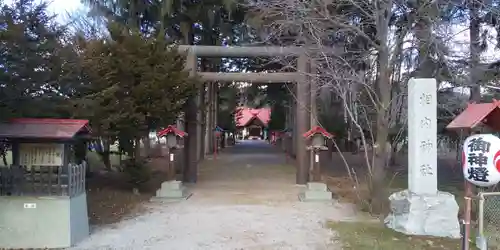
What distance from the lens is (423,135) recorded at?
383 inches

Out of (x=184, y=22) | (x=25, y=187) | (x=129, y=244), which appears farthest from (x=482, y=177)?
(x=184, y=22)

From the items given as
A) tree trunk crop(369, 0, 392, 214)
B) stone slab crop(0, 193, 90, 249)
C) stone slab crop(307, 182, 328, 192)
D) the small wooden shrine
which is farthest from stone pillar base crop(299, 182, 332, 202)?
stone slab crop(0, 193, 90, 249)

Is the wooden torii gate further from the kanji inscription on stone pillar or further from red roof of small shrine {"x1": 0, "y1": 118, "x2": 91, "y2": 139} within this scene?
red roof of small shrine {"x1": 0, "y1": 118, "x2": 91, "y2": 139}

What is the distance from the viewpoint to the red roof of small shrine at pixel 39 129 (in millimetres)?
8031

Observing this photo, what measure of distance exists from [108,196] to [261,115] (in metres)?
57.1

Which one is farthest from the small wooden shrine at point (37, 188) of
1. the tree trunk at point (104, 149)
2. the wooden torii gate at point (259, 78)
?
the wooden torii gate at point (259, 78)

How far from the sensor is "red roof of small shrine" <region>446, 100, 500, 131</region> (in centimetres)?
858

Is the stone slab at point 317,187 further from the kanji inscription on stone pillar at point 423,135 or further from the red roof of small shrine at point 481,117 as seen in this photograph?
the red roof of small shrine at point 481,117

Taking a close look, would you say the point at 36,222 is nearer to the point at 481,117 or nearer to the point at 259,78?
the point at 481,117

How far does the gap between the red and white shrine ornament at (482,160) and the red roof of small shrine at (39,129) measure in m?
6.21

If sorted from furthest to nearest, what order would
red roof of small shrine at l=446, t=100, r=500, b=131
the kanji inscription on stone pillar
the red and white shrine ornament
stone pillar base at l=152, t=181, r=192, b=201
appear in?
1. stone pillar base at l=152, t=181, r=192, b=201
2. the kanji inscription on stone pillar
3. red roof of small shrine at l=446, t=100, r=500, b=131
4. the red and white shrine ornament

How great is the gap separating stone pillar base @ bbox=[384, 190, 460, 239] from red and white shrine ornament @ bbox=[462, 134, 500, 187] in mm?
1865

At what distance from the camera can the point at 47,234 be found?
812 centimetres

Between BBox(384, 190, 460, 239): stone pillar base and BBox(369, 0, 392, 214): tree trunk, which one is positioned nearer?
BBox(384, 190, 460, 239): stone pillar base
